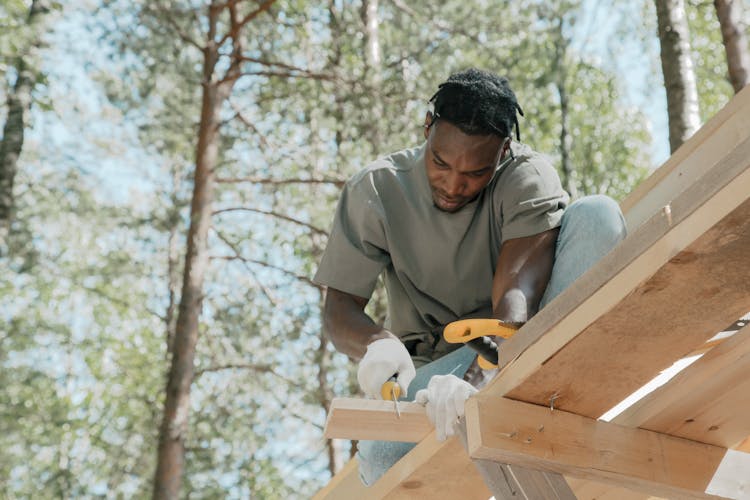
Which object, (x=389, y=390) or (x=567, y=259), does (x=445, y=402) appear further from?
(x=567, y=259)

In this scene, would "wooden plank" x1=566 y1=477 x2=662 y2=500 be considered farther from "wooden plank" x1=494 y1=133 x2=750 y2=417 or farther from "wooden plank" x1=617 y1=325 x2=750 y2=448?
"wooden plank" x1=494 y1=133 x2=750 y2=417

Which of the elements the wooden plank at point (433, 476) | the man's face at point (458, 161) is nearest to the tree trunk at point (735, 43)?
the man's face at point (458, 161)

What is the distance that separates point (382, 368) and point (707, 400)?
0.67m

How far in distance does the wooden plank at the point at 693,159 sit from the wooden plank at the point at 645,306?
93 cm

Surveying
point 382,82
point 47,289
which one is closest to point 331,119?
point 382,82

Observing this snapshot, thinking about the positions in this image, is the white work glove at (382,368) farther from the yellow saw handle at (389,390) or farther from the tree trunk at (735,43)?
the tree trunk at (735,43)

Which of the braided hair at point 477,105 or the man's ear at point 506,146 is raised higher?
the braided hair at point 477,105

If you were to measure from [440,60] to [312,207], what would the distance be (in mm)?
2444

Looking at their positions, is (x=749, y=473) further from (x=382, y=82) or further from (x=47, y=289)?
(x=47, y=289)

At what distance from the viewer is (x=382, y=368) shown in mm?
2145

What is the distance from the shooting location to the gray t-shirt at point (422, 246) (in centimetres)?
248

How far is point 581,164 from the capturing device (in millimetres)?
13484

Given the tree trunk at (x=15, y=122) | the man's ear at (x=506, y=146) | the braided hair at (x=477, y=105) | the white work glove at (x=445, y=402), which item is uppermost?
the tree trunk at (x=15, y=122)

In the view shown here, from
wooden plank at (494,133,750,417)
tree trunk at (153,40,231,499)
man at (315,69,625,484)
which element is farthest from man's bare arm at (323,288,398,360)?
tree trunk at (153,40,231,499)
